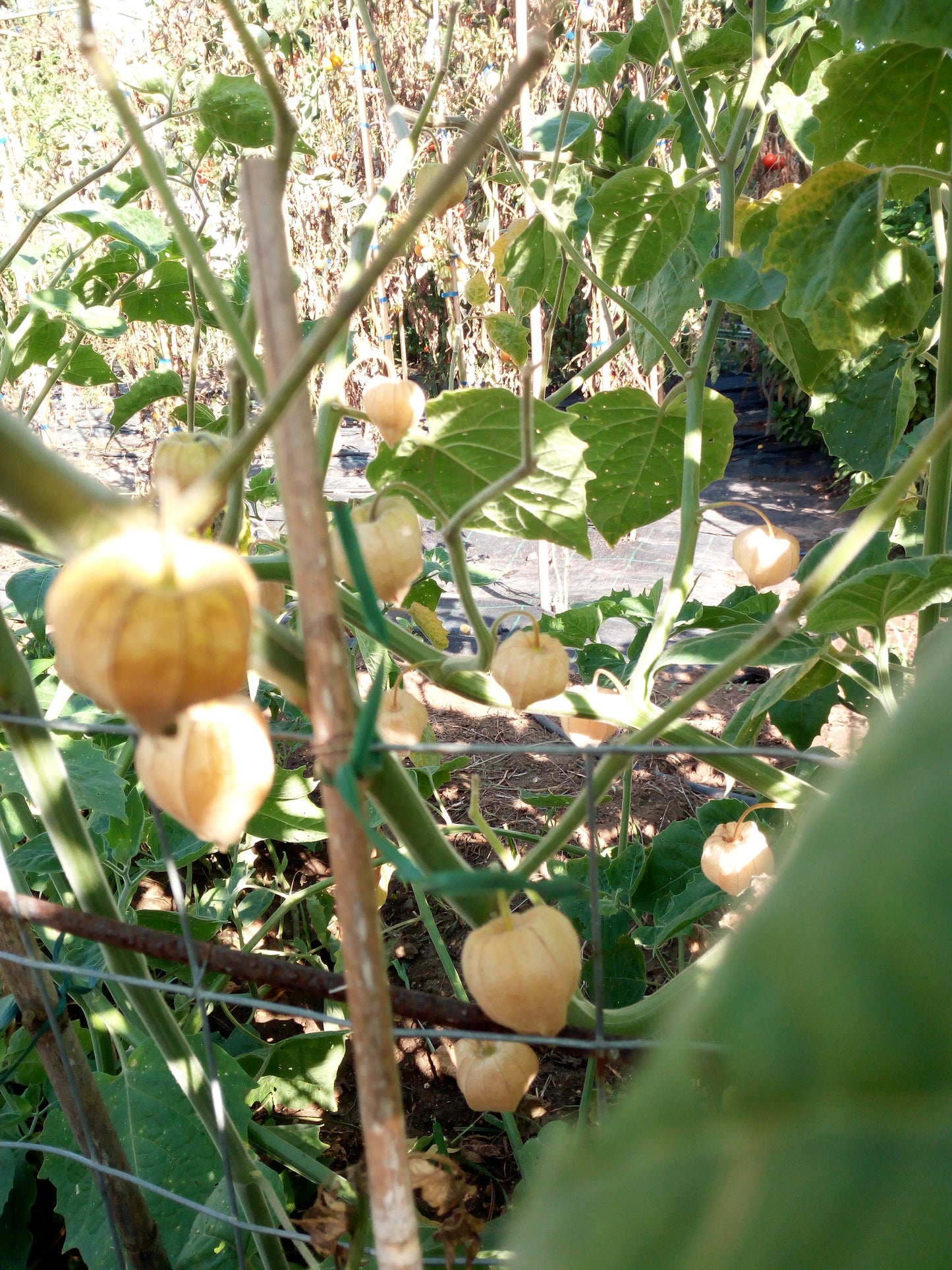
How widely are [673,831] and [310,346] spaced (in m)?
0.89

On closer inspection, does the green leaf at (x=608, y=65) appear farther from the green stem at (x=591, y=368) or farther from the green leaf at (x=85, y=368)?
the green leaf at (x=85, y=368)

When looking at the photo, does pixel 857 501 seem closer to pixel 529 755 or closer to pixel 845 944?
pixel 845 944

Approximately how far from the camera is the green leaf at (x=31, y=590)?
42.1 inches

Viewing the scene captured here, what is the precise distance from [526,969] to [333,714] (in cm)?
19

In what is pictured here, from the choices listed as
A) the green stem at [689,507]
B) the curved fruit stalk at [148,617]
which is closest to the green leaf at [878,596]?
the green stem at [689,507]

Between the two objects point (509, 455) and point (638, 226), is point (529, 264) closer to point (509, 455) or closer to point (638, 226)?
point (638, 226)

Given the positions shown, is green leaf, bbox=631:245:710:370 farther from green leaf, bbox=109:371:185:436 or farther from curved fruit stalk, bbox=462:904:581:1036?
curved fruit stalk, bbox=462:904:581:1036

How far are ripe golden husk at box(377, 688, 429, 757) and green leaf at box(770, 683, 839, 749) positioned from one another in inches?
25.5

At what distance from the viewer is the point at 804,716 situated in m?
1.15

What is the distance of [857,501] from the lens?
3.56 ft

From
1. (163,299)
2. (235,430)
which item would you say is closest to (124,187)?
(163,299)

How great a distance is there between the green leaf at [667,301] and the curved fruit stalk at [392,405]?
18.7 inches

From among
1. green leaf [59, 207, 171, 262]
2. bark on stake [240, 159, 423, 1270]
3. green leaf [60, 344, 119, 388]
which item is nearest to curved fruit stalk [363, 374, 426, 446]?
bark on stake [240, 159, 423, 1270]

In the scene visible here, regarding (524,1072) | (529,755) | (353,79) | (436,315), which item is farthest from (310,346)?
(436,315)
